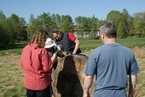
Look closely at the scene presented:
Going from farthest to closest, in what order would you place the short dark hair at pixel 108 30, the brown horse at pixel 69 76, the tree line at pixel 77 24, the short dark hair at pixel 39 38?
the tree line at pixel 77 24, the brown horse at pixel 69 76, the short dark hair at pixel 39 38, the short dark hair at pixel 108 30

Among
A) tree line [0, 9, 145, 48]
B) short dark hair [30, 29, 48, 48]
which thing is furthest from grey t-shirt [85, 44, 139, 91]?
tree line [0, 9, 145, 48]

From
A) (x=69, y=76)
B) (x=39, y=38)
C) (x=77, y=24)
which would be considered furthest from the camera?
(x=77, y=24)

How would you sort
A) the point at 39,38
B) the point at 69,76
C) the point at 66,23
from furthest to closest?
the point at 66,23
the point at 69,76
the point at 39,38

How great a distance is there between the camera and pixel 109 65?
4.95 meters

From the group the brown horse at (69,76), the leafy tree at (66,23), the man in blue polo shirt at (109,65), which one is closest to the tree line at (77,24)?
the leafy tree at (66,23)

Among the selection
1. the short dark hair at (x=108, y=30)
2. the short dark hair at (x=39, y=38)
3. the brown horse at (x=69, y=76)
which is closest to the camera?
the short dark hair at (x=108, y=30)

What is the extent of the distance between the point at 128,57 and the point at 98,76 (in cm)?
45

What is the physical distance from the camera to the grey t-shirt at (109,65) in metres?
4.91

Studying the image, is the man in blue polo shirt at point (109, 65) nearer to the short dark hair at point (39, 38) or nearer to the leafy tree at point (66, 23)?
the short dark hair at point (39, 38)

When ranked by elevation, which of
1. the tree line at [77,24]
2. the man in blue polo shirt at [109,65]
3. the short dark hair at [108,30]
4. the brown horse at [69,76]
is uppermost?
the short dark hair at [108,30]

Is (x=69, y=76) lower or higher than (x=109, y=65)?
lower

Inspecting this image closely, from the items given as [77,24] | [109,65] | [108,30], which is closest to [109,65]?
[109,65]

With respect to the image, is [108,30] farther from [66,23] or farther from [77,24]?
[77,24]

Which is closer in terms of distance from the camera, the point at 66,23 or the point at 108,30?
the point at 108,30
